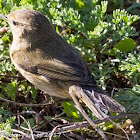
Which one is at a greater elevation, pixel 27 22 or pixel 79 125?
pixel 27 22

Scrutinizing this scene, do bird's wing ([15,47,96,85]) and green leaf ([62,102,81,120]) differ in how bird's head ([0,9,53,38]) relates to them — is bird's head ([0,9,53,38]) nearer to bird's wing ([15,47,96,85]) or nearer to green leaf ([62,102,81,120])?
bird's wing ([15,47,96,85])

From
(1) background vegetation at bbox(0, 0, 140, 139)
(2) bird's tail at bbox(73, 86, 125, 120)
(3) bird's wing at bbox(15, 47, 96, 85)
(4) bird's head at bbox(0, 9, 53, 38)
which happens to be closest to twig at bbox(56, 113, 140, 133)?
(1) background vegetation at bbox(0, 0, 140, 139)

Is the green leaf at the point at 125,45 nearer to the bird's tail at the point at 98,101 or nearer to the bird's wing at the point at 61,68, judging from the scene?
the bird's wing at the point at 61,68

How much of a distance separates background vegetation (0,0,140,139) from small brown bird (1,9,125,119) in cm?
30

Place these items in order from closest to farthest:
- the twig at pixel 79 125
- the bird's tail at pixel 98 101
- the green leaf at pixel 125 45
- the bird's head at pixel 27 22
A: the bird's tail at pixel 98 101, the twig at pixel 79 125, the bird's head at pixel 27 22, the green leaf at pixel 125 45

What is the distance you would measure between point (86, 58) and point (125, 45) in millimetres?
642

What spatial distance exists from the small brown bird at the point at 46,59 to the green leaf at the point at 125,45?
29.9 inches

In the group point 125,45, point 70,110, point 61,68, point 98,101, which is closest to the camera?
point 98,101

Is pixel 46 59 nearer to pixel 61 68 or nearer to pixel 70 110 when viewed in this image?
pixel 61 68

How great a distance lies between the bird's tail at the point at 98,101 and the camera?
3.61 metres

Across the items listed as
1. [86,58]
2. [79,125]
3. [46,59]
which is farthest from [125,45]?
[79,125]

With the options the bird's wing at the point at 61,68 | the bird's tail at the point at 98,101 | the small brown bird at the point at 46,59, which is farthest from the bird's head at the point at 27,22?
the bird's tail at the point at 98,101

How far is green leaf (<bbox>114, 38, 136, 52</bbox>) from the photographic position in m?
4.69

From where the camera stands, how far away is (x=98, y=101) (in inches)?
148
